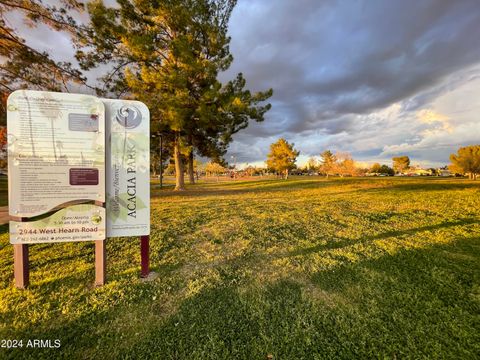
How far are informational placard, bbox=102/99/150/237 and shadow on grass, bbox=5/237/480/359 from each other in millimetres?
1005

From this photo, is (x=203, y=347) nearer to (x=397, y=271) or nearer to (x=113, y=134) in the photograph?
(x=113, y=134)

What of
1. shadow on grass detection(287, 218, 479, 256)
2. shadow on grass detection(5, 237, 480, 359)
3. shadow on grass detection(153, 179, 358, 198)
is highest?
shadow on grass detection(153, 179, 358, 198)

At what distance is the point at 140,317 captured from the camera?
99.3 inches

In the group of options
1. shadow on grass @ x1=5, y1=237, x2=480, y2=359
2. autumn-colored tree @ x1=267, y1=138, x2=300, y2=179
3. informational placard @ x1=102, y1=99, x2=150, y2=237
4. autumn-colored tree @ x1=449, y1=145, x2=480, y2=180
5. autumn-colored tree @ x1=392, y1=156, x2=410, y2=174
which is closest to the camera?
shadow on grass @ x1=5, y1=237, x2=480, y2=359

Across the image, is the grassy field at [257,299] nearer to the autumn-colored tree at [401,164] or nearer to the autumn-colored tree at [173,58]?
the autumn-colored tree at [173,58]

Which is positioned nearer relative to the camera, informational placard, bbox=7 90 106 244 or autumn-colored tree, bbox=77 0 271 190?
informational placard, bbox=7 90 106 244

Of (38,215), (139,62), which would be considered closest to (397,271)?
(38,215)

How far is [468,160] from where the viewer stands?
32.1 m

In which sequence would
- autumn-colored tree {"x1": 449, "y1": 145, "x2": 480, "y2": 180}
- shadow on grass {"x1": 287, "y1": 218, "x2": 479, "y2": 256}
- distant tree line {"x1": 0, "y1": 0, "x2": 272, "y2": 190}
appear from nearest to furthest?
1. shadow on grass {"x1": 287, "y1": 218, "x2": 479, "y2": 256}
2. distant tree line {"x1": 0, "y1": 0, "x2": 272, "y2": 190}
3. autumn-colored tree {"x1": 449, "y1": 145, "x2": 480, "y2": 180}

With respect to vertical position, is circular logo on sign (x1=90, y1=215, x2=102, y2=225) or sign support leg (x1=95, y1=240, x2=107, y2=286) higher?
circular logo on sign (x1=90, y1=215, x2=102, y2=225)

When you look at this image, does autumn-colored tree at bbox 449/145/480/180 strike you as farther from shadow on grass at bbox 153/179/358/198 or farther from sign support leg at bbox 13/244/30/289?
sign support leg at bbox 13/244/30/289

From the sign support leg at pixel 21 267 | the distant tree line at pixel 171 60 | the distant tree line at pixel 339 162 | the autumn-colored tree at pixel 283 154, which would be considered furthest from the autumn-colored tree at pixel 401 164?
the sign support leg at pixel 21 267

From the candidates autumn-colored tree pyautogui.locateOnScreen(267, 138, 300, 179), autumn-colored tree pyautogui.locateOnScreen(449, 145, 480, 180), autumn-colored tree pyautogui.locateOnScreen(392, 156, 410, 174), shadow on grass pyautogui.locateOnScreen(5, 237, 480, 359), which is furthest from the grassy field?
autumn-colored tree pyautogui.locateOnScreen(392, 156, 410, 174)

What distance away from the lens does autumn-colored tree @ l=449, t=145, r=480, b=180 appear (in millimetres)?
31325
